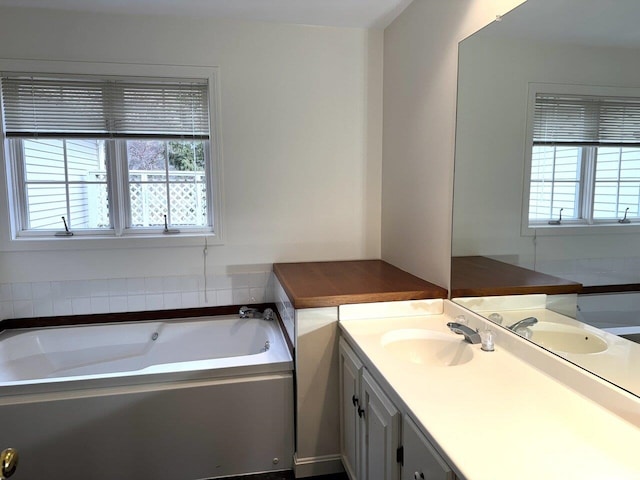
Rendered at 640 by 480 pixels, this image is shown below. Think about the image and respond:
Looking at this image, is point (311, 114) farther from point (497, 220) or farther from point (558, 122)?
point (558, 122)

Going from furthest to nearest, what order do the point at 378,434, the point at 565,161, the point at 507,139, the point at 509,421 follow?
1. the point at 507,139
2. the point at 378,434
3. the point at 565,161
4. the point at 509,421

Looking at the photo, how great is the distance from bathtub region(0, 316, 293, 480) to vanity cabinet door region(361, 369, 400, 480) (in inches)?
22.4

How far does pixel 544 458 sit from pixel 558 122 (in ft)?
3.56

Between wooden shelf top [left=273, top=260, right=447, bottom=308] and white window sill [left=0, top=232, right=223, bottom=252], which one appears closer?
wooden shelf top [left=273, top=260, right=447, bottom=308]

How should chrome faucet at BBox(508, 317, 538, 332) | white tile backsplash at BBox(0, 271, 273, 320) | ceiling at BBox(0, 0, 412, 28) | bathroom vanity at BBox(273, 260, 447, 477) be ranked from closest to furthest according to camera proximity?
chrome faucet at BBox(508, 317, 538, 332) < bathroom vanity at BBox(273, 260, 447, 477) < ceiling at BBox(0, 0, 412, 28) < white tile backsplash at BBox(0, 271, 273, 320)

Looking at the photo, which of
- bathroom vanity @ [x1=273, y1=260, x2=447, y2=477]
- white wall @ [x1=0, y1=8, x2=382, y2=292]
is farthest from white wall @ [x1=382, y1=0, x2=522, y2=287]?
bathroom vanity @ [x1=273, y1=260, x2=447, y2=477]

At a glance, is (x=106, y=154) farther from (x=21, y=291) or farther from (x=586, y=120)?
(x=586, y=120)

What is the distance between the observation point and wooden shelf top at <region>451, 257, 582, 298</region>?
161 centimetres

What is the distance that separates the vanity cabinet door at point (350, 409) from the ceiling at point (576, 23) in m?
1.41

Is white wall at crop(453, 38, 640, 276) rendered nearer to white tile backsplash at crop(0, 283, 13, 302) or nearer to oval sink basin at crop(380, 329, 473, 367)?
oval sink basin at crop(380, 329, 473, 367)

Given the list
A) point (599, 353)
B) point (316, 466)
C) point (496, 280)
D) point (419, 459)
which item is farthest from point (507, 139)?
point (316, 466)

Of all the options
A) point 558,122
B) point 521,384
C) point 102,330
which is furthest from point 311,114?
point 521,384

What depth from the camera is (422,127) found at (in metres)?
2.49

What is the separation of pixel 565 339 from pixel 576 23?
104 centimetres
